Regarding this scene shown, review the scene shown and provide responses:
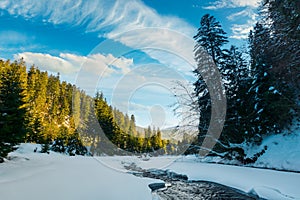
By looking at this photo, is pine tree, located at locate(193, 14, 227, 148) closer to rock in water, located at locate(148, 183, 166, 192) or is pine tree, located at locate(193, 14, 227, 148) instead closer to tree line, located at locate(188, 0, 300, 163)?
tree line, located at locate(188, 0, 300, 163)

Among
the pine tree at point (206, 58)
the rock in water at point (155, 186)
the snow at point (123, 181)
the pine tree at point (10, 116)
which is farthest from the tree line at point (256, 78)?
the pine tree at point (10, 116)

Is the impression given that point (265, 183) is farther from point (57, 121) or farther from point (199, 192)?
point (57, 121)

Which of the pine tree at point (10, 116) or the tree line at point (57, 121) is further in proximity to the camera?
the tree line at point (57, 121)

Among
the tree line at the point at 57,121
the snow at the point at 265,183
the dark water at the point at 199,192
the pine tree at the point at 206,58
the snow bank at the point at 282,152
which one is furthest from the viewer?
the pine tree at the point at 206,58

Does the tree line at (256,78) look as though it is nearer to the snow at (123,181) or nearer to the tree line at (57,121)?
the snow at (123,181)

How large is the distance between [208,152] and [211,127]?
2.53 metres

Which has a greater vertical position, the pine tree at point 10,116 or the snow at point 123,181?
the pine tree at point 10,116

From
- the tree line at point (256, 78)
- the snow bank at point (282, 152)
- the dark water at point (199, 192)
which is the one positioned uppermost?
the tree line at point (256, 78)

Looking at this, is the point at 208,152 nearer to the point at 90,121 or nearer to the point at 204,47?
the point at 204,47

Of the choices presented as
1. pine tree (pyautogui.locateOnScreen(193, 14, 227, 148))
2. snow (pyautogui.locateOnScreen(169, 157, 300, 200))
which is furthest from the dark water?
pine tree (pyautogui.locateOnScreen(193, 14, 227, 148))

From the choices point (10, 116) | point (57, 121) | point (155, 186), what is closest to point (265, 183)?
point (155, 186)

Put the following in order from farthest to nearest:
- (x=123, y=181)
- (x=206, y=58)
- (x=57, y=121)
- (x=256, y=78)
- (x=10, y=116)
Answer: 1. (x=57, y=121)
2. (x=206, y=58)
3. (x=256, y=78)
4. (x=10, y=116)
5. (x=123, y=181)

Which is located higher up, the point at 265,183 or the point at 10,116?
the point at 10,116

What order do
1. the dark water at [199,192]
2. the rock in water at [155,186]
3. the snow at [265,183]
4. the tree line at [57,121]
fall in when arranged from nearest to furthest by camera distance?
1. the snow at [265,183]
2. the dark water at [199,192]
3. the rock in water at [155,186]
4. the tree line at [57,121]
